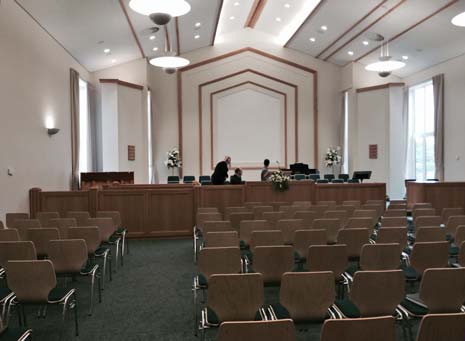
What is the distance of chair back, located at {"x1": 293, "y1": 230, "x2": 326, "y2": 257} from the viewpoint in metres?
4.55

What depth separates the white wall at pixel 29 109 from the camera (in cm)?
786

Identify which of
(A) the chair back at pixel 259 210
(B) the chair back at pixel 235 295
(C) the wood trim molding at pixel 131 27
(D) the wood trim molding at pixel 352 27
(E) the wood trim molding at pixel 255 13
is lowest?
(B) the chair back at pixel 235 295

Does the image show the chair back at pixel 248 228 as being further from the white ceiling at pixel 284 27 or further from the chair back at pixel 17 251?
the white ceiling at pixel 284 27

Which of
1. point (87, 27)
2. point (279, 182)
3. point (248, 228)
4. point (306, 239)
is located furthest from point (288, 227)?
point (87, 27)

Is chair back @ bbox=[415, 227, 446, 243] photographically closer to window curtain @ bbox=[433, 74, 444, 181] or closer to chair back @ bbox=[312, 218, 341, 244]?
chair back @ bbox=[312, 218, 341, 244]

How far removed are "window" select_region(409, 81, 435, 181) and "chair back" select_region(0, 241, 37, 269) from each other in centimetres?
1320

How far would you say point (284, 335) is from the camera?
2.04 meters

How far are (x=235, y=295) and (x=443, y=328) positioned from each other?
4.39ft

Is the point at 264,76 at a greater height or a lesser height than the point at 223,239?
greater

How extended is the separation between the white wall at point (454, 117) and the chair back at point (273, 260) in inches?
421

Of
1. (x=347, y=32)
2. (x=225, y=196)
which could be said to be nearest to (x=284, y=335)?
(x=225, y=196)

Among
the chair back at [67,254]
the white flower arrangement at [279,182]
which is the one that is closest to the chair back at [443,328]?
the chair back at [67,254]

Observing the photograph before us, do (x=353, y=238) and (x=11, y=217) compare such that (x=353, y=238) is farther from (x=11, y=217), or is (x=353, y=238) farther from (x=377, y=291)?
(x=11, y=217)

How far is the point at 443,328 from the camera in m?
2.04
